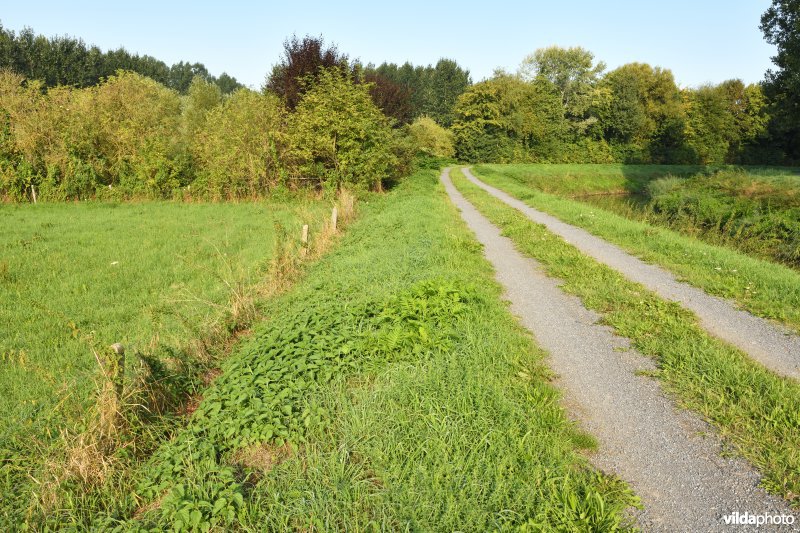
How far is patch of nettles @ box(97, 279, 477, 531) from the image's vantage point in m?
3.14

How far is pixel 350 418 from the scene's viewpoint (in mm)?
3900

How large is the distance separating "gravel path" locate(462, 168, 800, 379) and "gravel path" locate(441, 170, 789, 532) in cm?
134

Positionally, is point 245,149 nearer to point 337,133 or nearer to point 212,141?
point 212,141

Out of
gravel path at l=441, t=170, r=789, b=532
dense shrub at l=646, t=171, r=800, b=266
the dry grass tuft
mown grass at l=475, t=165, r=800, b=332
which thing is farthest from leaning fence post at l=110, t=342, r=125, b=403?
dense shrub at l=646, t=171, r=800, b=266

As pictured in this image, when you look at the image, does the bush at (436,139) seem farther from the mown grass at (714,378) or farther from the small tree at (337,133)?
the mown grass at (714,378)

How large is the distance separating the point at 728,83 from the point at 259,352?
73623 mm

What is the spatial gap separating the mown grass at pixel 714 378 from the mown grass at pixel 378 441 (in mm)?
1177

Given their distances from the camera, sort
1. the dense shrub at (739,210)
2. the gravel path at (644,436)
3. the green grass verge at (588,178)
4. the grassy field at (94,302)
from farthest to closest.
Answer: the green grass verge at (588,178), the dense shrub at (739,210), the grassy field at (94,302), the gravel path at (644,436)

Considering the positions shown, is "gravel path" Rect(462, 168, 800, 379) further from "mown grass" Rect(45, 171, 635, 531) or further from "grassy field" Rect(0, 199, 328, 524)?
"grassy field" Rect(0, 199, 328, 524)

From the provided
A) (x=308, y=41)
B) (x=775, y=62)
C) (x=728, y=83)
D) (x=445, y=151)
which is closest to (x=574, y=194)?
(x=775, y=62)

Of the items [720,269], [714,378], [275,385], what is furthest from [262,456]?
[720,269]

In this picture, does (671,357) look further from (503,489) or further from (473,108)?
(473,108)

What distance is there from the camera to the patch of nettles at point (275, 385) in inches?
124

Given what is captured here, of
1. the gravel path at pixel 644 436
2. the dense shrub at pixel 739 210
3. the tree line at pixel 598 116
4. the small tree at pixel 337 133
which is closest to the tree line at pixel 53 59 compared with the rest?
the tree line at pixel 598 116
